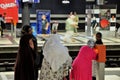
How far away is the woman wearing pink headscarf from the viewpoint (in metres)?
5.36

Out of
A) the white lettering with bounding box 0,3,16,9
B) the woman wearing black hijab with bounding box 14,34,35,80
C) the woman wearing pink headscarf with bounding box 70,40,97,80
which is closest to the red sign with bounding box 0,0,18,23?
the white lettering with bounding box 0,3,16,9

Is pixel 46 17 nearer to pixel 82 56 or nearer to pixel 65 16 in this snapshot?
pixel 65 16

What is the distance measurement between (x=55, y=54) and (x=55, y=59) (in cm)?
8

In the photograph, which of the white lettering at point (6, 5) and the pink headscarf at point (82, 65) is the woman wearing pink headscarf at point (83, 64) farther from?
the white lettering at point (6, 5)

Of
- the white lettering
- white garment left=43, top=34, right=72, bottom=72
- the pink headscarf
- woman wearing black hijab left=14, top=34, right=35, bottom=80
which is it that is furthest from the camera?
the white lettering

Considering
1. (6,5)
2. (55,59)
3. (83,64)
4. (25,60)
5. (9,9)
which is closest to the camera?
(55,59)

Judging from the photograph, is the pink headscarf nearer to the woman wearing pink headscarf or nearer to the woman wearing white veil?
the woman wearing pink headscarf

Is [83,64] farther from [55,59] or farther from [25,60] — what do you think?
[25,60]

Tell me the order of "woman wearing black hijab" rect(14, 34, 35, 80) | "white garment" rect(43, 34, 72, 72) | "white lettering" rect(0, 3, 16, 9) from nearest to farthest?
"white garment" rect(43, 34, 72, 72) < "woman wearing black hijab" rect(14, 34, 35, 80) < "white lettering" rect(0, 3, 16, 9)

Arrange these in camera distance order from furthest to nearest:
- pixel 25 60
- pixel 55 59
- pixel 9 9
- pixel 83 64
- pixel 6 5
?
pixel 9 9 < pixel 6 5 < pixel 25 60 < pixel 83 64 < pixel 55 59

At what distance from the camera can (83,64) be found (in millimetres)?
5520

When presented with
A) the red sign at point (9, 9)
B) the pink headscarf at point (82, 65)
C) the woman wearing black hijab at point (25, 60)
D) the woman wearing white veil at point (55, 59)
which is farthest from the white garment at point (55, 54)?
the red sign at point (9, 9)

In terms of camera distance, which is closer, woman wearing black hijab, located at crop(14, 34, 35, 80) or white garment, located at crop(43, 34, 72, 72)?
white garment, located at crop(43, 34, 72, 72)

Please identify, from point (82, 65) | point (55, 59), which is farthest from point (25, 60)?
point (82, 65)
